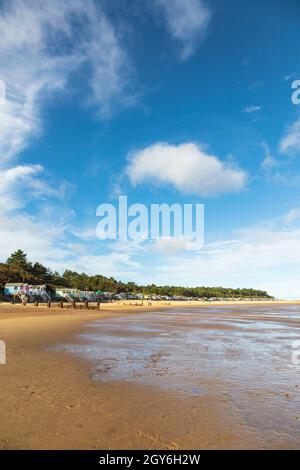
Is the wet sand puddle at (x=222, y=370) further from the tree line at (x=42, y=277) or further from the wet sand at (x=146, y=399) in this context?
the tree line at (x=42, y=277)

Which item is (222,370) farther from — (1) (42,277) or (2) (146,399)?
(1) (42,277)

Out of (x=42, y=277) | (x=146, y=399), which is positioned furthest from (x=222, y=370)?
(x=42, y=277)

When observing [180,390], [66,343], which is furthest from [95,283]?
[180,390]

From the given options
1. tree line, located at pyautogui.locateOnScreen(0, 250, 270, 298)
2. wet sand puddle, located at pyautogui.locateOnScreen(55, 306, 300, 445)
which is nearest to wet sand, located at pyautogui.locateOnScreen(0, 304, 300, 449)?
wet sand puddle, located at pyautogui.locateOnScreen(55, 306, 300, 445)

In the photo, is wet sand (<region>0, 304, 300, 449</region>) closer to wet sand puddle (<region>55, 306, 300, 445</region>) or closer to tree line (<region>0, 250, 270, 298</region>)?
wet sand puddle (<region>55, 306, 300, 445</region>)

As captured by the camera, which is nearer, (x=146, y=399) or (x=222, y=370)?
(x=146, y=399)

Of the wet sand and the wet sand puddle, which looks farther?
the wet sand puddle

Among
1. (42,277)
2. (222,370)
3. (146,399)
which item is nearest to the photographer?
(146,399)

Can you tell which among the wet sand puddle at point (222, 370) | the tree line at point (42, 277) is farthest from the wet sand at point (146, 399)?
the tree line at point (42, 277)

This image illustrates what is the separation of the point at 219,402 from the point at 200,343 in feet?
31.4

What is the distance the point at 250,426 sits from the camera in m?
6.04

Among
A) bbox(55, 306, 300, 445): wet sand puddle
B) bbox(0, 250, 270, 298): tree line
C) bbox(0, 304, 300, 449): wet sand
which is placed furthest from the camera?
bbox(0, 250, 270, 298): tree line

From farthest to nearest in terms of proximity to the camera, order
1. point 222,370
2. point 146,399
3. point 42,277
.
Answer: point 42,277 < point 222,370 < point 146,399

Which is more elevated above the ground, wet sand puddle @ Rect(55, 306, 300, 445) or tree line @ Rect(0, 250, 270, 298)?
tree line @ Rect(0, 250, 270, 298)
